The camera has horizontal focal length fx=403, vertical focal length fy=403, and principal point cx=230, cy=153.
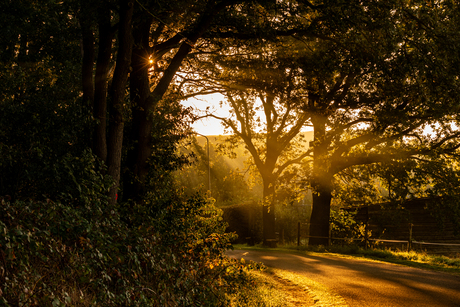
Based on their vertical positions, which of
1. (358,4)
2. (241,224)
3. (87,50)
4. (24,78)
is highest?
(358,4)

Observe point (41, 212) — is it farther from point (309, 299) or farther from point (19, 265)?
point (309, 299)

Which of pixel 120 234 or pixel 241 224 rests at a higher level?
pixel 120 234

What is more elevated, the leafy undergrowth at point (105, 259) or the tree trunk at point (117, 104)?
the tree trunk at point (117, 104)

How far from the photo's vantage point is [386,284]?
9867mm

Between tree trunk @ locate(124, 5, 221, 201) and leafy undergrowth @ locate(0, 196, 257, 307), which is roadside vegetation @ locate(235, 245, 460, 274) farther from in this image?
tree trunk @ locate(124, 5, 221, 201)

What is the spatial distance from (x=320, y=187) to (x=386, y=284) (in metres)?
12.0

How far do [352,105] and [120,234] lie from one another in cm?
1355

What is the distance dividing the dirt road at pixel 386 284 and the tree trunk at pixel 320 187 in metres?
7.76

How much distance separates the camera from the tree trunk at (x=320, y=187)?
68.8 ft

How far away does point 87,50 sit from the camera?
9.32 m

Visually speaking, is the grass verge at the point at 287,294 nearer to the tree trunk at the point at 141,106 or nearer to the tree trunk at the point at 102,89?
the tree trunk at the point at 141,106

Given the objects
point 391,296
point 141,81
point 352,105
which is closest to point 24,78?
point 141,81

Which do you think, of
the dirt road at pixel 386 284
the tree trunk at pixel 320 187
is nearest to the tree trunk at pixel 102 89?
the dirt road at pixel 386 284

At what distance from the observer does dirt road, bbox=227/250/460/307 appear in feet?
26.5
